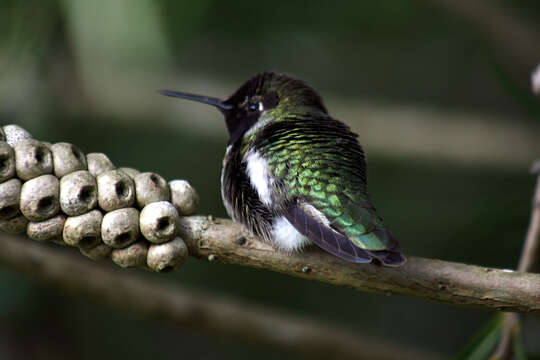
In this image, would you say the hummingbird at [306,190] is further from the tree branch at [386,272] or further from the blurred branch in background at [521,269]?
the blurred branch in background at [521,269]

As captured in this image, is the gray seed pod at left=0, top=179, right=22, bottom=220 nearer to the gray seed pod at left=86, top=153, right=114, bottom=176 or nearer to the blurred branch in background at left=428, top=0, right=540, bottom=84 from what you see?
the gray seed pod at left=86, top=153, right=114, bottom=176

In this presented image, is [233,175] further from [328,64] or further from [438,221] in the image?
[328,64]

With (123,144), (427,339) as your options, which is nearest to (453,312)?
(427,339)

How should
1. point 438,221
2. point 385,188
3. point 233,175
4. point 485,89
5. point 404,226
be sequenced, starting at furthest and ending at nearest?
point 485,89 < point 385,188 < point 404,226 < point 438,221 < point 233,175

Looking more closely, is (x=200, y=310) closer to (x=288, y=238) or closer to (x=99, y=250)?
(x=288, y=238)

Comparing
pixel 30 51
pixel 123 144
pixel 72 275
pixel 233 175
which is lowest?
pixel 72 275

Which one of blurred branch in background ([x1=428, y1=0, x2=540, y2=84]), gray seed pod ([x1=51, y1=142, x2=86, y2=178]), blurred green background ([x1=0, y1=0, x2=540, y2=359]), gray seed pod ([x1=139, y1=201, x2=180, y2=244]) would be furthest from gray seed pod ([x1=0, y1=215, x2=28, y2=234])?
blurred branch in background ([x1=428, y1=0, x2=540, y2=84])

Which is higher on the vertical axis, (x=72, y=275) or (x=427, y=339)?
(x=72, y=275)

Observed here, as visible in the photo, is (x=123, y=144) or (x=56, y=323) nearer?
(x=56, y=323)
